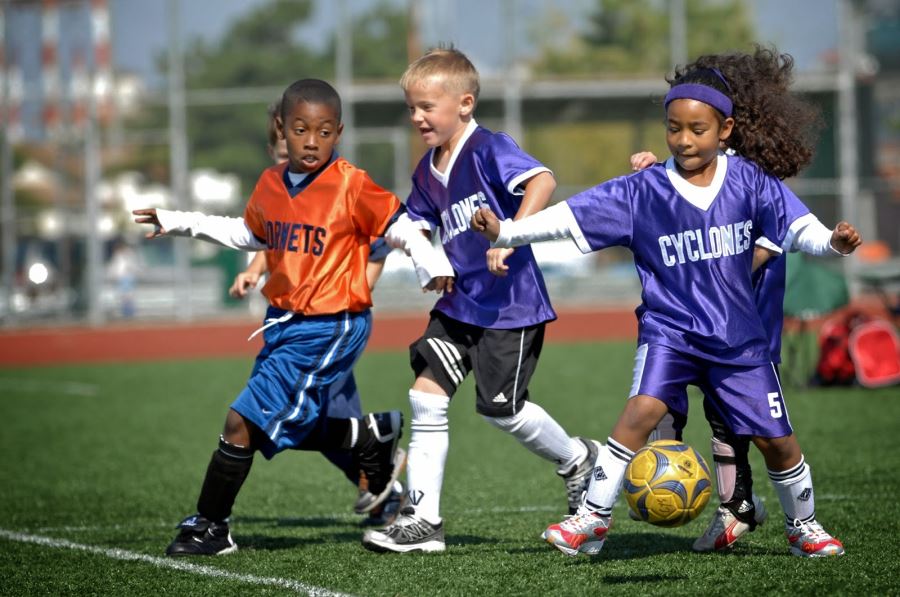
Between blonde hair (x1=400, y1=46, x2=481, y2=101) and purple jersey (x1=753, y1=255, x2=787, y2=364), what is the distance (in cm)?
146

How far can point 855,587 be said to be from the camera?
4141 millimetres

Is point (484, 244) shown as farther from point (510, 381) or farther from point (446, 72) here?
point (446, 72)

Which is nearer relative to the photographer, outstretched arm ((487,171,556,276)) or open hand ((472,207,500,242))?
open hand ((472,207,500,242))

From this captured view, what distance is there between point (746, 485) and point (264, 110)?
17844 mm

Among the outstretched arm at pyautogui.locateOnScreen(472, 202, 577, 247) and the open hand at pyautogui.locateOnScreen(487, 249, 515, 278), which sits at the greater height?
the outstretched arm at pyautogui.locateOnScreen(472, 202, 577, 247)

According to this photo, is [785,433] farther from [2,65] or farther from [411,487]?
[2,65]

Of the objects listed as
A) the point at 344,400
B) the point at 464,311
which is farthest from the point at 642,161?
the point at 344,400

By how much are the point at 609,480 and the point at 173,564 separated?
5.99 feet

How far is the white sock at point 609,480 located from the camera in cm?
453

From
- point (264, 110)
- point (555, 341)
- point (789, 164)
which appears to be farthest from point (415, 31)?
point (789, 164)

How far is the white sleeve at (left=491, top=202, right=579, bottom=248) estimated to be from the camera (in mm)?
4562

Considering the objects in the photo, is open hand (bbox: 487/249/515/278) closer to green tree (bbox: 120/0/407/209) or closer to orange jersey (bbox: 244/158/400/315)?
orange jersey (bbox: 244/158/400/315)

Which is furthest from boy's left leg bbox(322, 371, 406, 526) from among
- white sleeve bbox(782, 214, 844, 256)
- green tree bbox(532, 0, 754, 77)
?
green tree bbox(532, 0, 754, 77)

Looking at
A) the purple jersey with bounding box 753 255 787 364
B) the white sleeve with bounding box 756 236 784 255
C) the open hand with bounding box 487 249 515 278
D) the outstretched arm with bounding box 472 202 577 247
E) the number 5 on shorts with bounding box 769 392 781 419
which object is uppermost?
the outstretched arm with bounding box 472 202 577 247
